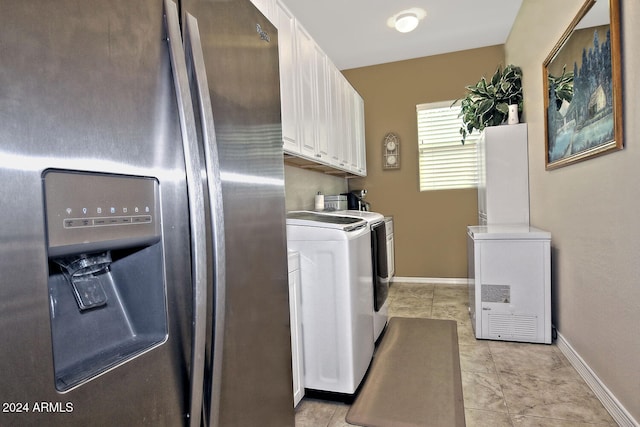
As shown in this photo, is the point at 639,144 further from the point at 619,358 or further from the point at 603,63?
the point at 619,358

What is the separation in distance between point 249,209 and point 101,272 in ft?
1.32

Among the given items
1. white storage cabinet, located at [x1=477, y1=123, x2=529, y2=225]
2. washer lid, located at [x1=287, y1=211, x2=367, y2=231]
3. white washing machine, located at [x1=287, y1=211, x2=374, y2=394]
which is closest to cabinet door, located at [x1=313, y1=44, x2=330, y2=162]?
washer lid, located at [x1=287, y1=211, x2=367, y2=231]

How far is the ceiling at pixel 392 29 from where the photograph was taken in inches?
127

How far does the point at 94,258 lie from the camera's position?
0.60 metres

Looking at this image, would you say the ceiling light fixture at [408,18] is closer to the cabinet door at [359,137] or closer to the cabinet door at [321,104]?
the cabinet door at [359,137]

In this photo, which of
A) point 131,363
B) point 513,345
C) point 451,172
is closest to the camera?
point 131,363

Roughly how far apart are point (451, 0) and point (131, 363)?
3.74 m

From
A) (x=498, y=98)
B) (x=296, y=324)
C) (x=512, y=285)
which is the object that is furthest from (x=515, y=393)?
(x=498, y=98)

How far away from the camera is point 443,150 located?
14.6 ft

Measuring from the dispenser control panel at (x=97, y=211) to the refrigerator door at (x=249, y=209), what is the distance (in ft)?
0.80

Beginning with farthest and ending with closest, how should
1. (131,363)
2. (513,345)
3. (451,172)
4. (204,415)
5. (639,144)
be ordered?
(451,172), (513,345), (639,144), (204,415), (131,363)

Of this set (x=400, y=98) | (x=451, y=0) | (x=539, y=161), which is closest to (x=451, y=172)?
(x=400, y=98)

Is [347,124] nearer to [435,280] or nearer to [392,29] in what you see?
[392,29]

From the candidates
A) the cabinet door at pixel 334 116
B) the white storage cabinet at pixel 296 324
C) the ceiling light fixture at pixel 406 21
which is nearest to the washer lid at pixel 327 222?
the white storage cabinet at pixel 296 324
